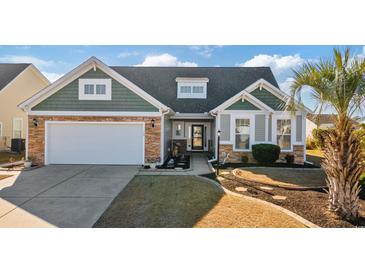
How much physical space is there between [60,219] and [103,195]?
5.44 ft

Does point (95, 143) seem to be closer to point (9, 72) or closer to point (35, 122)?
point (35, 122)

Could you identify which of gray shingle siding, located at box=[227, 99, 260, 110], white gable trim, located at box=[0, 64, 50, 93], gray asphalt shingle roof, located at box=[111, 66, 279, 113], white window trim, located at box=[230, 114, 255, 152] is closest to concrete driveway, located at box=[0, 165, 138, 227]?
white window trim, located at box=[230, 114, 255, 152]

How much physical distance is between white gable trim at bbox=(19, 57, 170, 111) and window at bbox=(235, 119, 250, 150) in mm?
4251

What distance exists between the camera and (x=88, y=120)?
1080 centimetres

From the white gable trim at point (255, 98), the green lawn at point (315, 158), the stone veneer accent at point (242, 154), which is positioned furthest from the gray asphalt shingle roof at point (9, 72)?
the green lawn at point (315, 158)

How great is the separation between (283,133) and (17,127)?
68.1 feet

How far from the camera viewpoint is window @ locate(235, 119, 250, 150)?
38.0ft

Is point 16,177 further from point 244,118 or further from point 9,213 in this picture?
point 244,118

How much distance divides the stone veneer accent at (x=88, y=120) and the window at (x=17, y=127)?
890 cm

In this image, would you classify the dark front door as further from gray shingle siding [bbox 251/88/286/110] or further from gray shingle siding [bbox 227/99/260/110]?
gray shingle siding [bbox 251/88/286/110]

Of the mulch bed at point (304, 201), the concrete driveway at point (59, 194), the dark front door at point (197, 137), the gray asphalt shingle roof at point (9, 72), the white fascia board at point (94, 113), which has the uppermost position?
the gray asphalt shingle roof at point (9, 72)

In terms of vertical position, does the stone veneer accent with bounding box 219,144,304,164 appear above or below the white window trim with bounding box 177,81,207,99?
below

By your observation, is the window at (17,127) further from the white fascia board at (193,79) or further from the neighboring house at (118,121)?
the white fascia board at (193,79)

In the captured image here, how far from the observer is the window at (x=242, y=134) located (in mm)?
11586
